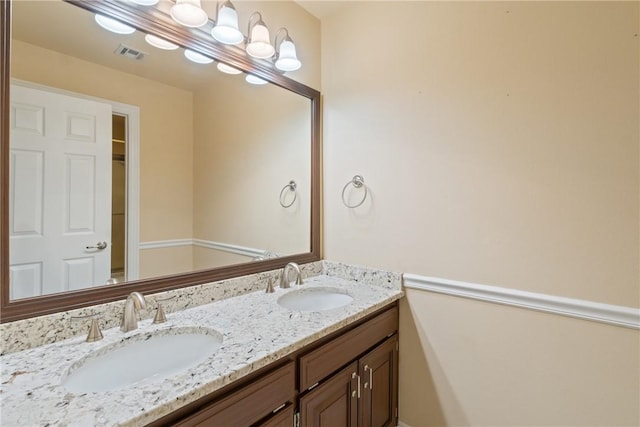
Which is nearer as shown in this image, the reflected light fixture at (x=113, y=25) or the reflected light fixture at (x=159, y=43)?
the reflected light fixture at (x=113, y=25)

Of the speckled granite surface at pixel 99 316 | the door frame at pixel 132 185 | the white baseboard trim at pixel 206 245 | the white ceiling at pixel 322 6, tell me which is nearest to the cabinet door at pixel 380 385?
the speckled granite surface at pixel 99 316

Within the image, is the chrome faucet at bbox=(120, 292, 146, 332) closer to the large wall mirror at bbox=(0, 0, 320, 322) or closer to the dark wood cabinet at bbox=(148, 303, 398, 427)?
the large wall mirror at bbox=(0, 0, 320, 322)

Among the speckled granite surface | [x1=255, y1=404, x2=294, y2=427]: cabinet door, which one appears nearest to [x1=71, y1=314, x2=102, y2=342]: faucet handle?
the speckled granite surface

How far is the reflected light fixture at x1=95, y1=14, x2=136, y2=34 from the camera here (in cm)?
115

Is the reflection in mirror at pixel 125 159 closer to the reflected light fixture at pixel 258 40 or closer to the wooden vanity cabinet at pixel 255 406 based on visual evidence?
the reflected light fixture at pixel 258 40

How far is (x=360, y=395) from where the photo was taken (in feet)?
4.55

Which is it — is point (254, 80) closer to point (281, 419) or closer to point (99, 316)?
point (99, 316)

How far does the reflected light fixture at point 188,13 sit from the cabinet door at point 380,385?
1653 millimetres

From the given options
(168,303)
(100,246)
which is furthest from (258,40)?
(168,303)

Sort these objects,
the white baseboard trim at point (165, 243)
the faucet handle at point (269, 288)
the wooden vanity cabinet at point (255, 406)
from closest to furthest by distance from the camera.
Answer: the wooden vanity cabinet at point (255, 406) → the white baseboard trim at point (165, 243) → the faucet handle at point (269, 288)

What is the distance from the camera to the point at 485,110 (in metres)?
1.42

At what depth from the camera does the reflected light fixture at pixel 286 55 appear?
170 centimetres

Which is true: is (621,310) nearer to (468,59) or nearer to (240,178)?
(468,59)

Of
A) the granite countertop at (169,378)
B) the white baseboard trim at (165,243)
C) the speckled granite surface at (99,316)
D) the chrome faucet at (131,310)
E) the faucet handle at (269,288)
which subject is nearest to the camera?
the granite countertop at (169,378)
